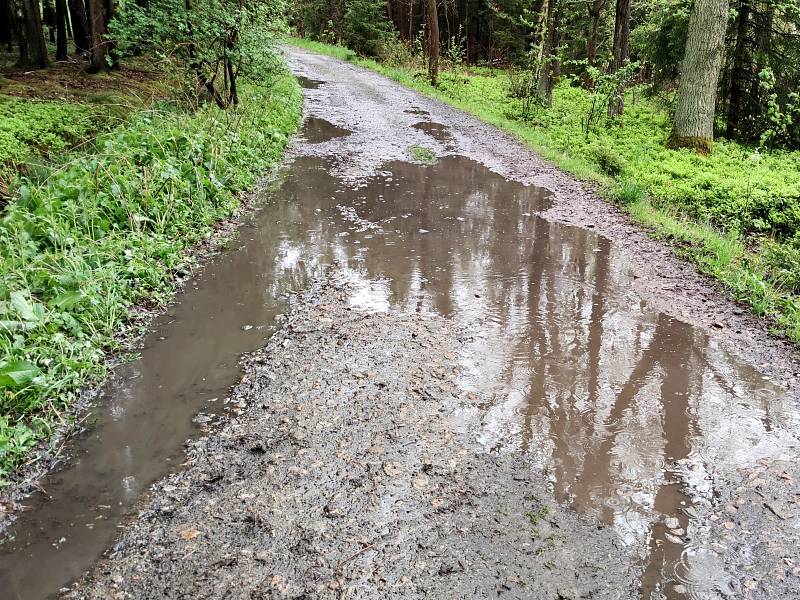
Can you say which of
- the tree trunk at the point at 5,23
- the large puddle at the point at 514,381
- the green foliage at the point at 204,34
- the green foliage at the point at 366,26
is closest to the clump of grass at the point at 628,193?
the large puddle at the point at 514,381

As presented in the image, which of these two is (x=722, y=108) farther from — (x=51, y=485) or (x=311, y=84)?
(x=51, y=485)

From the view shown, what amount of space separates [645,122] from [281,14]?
392 inches

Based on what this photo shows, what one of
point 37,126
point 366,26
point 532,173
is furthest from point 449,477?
point 366,26

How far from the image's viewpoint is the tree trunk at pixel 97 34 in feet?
41.8

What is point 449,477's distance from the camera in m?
3.61

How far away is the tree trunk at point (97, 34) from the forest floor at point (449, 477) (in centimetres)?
1001

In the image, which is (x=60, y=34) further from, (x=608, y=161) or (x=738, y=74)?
(x=738, y=74)

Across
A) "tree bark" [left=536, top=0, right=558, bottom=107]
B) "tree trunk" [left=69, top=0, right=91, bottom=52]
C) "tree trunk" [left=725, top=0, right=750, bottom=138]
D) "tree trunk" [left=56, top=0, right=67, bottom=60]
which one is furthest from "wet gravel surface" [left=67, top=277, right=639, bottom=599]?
"tree trunk" [left=69, top=0, right=91, bottom=52]

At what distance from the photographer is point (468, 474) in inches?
144

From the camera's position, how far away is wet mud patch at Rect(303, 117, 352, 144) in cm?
1343

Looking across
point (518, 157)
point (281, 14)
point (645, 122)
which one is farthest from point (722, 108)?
point (281, 14)

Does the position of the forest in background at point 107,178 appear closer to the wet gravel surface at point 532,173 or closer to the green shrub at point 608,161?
the wet gravel surface at point 532,173

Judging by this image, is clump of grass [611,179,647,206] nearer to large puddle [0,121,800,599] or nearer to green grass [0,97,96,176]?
large puddle [0,121,800,599]

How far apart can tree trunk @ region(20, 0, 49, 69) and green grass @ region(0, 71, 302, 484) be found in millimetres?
6813
